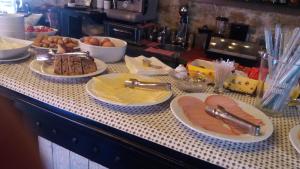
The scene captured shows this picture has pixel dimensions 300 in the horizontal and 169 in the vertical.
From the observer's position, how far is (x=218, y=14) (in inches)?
95.8

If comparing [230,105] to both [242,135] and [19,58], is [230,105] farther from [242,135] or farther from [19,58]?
[19,58]

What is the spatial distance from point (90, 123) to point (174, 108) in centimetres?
25

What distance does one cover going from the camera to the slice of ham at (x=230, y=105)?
748 mm

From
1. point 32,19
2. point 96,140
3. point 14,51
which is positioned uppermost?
point 32,19

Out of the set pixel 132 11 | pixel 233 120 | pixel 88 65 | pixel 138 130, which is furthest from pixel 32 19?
pixel 233 120

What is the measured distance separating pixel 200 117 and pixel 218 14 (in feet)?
6.25

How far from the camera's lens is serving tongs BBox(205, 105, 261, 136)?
2.21 feet

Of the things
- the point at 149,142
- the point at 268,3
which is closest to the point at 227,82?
the point at 149,142

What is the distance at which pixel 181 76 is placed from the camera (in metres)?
1.03

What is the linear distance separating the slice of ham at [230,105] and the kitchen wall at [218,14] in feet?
5.49

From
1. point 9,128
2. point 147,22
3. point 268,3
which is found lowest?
point 9,128

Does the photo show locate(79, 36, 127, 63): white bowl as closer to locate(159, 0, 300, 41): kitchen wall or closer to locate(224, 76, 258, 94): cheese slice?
locate(224, 76, 258, 94): cheese slice

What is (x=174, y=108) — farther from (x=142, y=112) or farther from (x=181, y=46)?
(x=181, y=46)

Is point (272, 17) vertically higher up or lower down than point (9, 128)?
higher up
